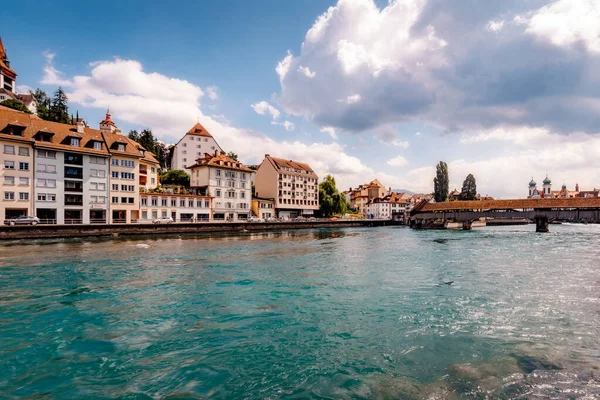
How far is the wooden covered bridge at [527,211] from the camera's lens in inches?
1979

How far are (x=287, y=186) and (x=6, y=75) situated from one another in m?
70.9

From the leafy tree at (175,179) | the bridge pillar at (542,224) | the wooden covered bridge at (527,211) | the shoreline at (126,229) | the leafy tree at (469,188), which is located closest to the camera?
the shoreline at (126,229)

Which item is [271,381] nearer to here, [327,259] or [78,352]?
[78,352]

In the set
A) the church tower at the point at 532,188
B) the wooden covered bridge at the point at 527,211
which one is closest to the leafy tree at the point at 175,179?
the wooden covered bridge at the point at 527,211

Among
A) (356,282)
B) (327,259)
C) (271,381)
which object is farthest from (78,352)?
(327,259)

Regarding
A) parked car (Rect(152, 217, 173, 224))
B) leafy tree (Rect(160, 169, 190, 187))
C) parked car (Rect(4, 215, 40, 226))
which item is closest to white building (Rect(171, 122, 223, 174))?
leafy tree (Rect(160, 169, 190, 187))

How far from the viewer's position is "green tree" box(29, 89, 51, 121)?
74.8 metres

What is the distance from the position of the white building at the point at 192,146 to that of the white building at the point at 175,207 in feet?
115

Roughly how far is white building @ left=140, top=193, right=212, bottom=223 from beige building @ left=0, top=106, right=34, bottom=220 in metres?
13.7

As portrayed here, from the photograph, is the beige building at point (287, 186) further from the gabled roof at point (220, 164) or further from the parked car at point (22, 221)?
the parked car at point (22, 221)

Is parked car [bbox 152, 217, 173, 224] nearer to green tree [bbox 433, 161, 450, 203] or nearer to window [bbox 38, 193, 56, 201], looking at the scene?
window [bbox 38, 193, 56, 201]

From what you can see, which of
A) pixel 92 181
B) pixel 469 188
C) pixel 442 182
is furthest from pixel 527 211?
pixel 92 181

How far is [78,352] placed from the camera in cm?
671

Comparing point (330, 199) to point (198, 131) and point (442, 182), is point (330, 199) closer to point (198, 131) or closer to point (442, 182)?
point (442, 182)
